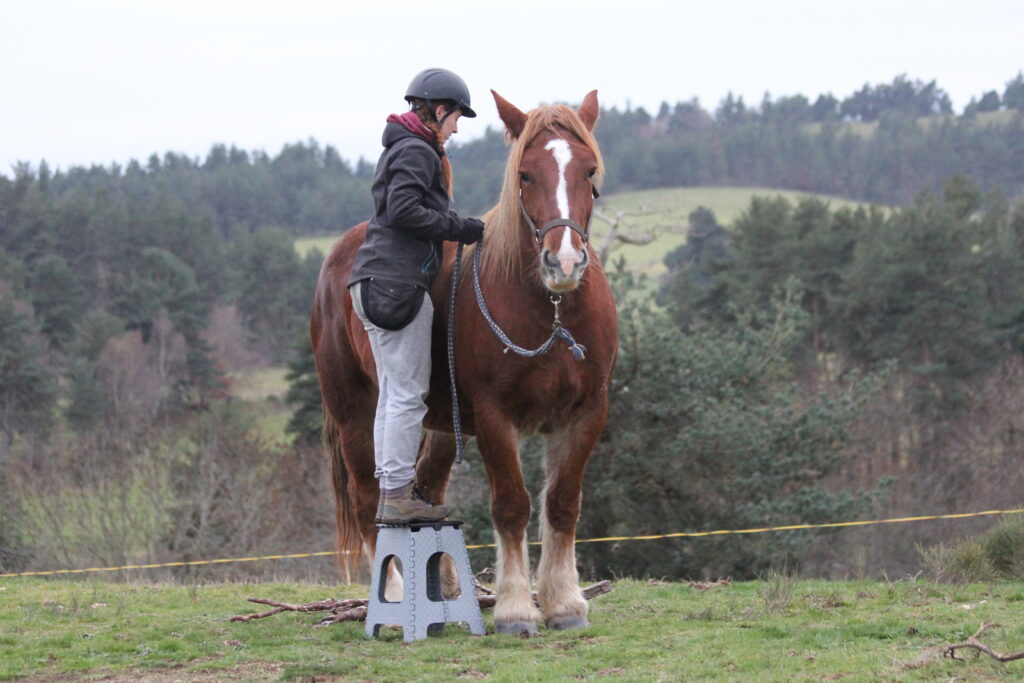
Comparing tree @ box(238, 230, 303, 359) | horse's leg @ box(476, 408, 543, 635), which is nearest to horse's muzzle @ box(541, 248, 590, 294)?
horse's leg @ box(476, 408, 543, 635)

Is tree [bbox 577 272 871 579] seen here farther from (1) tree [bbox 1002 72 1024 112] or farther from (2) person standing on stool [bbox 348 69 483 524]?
(1) tree [bbox 1002 72 1024 112]

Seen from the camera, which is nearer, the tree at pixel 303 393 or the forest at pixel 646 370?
the forest at pixel 646 370

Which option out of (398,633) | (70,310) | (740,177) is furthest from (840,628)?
(740,177)

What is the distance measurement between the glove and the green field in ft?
99.3

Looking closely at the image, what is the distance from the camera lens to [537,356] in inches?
202

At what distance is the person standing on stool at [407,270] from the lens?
17.3 feet

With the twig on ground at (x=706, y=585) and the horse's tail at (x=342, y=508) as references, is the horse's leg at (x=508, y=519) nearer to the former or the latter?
the horse's tail at (x=342, y=508)

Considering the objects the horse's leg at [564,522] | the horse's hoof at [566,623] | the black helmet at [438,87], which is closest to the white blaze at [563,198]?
the black helmet at [438,87]

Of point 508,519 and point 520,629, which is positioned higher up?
point 508,519

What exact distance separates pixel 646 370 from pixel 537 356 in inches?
620

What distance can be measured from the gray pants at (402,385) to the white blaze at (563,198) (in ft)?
3.00

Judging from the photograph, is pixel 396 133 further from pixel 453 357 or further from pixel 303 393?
pixel 303 393

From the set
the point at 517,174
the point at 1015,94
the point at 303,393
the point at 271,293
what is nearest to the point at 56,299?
the point at 303,393

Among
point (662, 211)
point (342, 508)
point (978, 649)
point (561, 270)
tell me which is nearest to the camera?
point (978, 649)
